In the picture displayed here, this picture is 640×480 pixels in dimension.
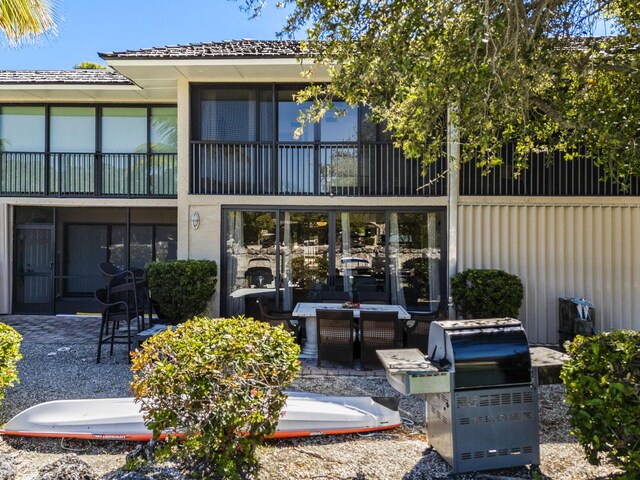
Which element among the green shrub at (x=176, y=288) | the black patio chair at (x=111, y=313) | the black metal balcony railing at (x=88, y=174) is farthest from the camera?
the black metal balcony railing at (x=88, y=174)

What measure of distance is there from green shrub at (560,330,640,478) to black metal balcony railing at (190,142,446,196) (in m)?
6.48

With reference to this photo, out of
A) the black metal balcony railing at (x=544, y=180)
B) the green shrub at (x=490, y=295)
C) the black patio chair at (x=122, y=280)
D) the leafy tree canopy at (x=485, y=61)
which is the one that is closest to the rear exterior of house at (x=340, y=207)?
the black metal balcony railing at (x=544, y=180)

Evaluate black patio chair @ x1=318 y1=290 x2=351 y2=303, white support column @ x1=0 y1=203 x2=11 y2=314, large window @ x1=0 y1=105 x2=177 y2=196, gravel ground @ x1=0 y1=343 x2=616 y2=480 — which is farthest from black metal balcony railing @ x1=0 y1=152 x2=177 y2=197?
gravel ground @ x1=0 y1=343 x2=616 y2=480

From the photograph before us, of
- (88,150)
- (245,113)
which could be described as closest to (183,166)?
(245,113)

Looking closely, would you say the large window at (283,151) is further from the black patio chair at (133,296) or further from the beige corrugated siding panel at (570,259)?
the black patio chair at (133,296)

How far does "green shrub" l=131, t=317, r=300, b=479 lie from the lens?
3225 mm

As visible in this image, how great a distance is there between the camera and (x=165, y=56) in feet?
28.9

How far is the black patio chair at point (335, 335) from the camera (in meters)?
6.88

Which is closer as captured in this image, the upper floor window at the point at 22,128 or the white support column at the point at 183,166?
the white support column at the point at 183,166

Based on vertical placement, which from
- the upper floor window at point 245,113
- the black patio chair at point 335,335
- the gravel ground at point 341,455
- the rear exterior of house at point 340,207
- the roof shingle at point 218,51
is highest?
the roof shingle at point 218,51

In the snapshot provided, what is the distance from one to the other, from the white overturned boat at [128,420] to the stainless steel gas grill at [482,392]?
1.05 metres

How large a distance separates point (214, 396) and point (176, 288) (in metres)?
5.76

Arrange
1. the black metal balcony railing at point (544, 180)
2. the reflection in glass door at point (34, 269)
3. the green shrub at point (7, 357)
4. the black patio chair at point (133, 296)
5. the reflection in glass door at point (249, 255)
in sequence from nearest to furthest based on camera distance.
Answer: the green shrub at point (7, 357) → the black patio chair at point (133, 296) → the black metal balcony railing at point (544, 180) → the reflection in glass door at point (249, 255) → the reflection in glass door at point (34, 269)

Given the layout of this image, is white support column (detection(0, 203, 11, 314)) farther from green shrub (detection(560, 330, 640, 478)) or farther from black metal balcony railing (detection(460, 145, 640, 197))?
green shrub (detection(560, 330, 640, 478))
